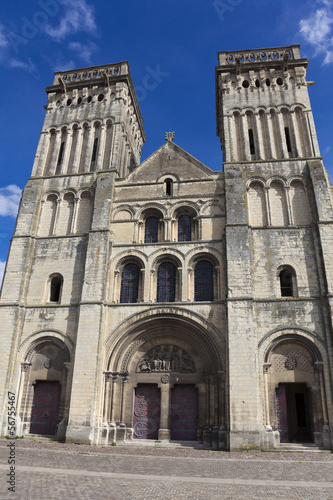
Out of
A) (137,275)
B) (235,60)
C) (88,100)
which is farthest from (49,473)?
(235,60)

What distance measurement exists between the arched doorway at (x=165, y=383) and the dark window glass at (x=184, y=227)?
4582 millimetres

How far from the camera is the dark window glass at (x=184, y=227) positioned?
2072cm

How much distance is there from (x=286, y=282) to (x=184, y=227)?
6034 mm

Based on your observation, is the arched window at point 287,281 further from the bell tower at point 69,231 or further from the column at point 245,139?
the bell tower at point 69,231

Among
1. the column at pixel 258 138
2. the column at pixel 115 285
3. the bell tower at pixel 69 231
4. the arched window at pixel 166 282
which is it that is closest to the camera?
the bell tower at pixel 69 231

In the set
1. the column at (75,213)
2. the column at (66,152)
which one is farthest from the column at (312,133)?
the column at (66,152)

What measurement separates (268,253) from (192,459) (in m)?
9.95

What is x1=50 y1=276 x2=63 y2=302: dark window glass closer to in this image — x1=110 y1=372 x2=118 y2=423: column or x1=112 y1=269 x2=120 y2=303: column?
x1=112 y1=269 x2=120 y2=303: column

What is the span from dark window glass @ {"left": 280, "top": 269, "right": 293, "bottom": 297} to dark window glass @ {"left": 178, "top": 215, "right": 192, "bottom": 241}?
517cm

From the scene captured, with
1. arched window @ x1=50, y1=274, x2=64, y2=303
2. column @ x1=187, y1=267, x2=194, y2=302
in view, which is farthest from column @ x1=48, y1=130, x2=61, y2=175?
column @ x1=187, y1=267, x2=194, y2=302

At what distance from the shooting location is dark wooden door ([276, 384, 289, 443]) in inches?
647

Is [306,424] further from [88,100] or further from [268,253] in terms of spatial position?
[88,100]

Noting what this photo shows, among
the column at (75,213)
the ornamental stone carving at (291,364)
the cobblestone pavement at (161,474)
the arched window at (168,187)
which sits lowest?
the cobblestone pavement at (161,474)

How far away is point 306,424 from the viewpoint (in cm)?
1766
